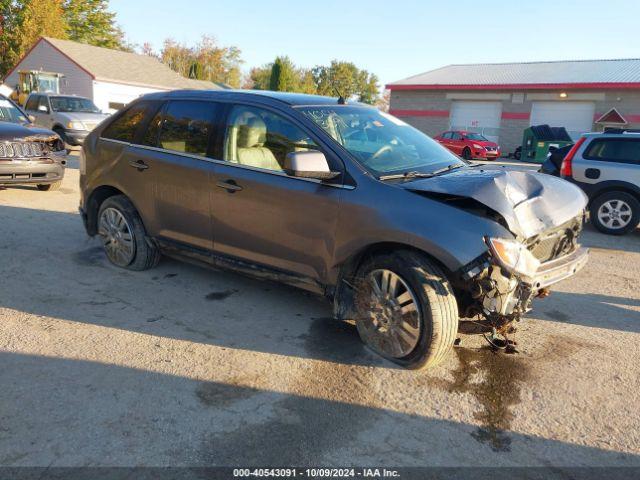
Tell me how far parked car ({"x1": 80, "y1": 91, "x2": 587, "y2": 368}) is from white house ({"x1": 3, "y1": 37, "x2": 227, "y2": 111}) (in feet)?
112

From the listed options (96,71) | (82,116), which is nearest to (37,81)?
(96,71)

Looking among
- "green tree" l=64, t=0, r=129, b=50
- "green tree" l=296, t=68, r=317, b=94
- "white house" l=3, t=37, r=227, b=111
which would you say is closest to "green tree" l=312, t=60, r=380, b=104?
"green tree" l=296, t=68, r=317, b=94

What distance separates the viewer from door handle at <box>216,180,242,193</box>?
13.5 ft

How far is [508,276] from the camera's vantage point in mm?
3109

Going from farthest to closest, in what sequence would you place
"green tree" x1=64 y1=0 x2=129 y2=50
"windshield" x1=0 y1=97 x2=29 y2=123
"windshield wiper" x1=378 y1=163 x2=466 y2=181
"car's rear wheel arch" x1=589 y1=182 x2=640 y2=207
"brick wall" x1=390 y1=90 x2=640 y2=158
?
"green tree" x1=64 y1=0 x2=129 y2=50 < "brick wall" x1=390 y1=90 x2=640 y2=158 < "windshield" x1=0 y1=97 x2=29 y2=123 < "car's rear wheel arch" x1=589 y1=182 x2=640 y2=207 < "windshield wiper" x1=378 y1=163 x2=466 y2=181

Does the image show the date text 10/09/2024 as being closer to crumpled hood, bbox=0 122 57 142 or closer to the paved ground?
the paved ground

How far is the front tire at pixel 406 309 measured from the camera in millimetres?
3221

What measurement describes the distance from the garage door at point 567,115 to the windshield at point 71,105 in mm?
25578

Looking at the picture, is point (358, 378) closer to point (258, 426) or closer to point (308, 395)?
point (308, 395)

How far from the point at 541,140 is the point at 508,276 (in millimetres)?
25580

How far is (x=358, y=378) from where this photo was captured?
3.35 metres

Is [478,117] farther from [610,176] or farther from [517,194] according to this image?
[517,194]

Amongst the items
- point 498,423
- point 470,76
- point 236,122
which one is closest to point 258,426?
point 498,423

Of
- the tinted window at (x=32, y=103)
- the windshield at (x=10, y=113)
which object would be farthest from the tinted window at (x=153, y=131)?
the tinted window at (x=32, y=103)
